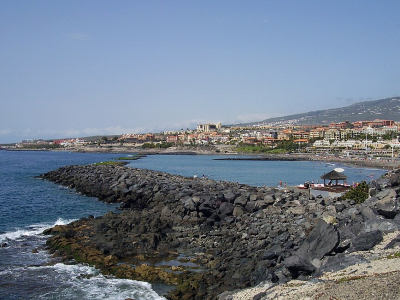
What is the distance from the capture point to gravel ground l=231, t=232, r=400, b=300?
21.4 ft

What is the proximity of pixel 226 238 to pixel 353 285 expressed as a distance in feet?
25.9

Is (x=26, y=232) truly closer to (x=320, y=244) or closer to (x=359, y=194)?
(x=320, y=244)

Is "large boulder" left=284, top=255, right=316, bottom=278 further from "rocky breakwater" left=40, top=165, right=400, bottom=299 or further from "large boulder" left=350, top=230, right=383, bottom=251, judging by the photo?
"large boulder" left=350, top=230, right=383, bottom=251

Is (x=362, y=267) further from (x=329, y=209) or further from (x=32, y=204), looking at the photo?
(x=32, y=204)

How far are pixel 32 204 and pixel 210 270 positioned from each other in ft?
55.0

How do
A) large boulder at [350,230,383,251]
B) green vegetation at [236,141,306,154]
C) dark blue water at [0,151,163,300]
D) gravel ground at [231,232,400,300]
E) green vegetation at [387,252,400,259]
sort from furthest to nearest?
green vegetation at [236,141,306,154] < dark blue water at [0,151,163,300] < large boulder at [350,230,383,251] < green vegetation at [387,252,400,259] < gravel ground at [231,232,400,300]

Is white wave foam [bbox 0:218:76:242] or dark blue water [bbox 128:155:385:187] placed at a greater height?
white wave foam [bbox 0:218:76:242]

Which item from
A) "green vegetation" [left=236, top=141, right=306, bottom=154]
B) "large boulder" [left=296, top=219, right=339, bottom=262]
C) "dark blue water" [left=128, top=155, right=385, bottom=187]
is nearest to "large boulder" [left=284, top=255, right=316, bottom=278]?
"large boulder" [left=296, top=219, right=339, bottom=262]

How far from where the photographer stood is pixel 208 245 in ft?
46.2

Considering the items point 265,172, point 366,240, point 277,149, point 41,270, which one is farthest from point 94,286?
point 277,149

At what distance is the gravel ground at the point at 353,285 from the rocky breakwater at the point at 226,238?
Answer: 0.60 metres

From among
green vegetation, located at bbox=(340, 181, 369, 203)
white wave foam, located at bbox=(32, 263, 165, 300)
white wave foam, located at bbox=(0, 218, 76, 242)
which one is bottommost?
white wave foam, located at bbox=(32, 263, 165, 300)

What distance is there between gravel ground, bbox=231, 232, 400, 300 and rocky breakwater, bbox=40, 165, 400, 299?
1.96 feet

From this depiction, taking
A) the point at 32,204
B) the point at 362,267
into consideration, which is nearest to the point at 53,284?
the point at 362,267
